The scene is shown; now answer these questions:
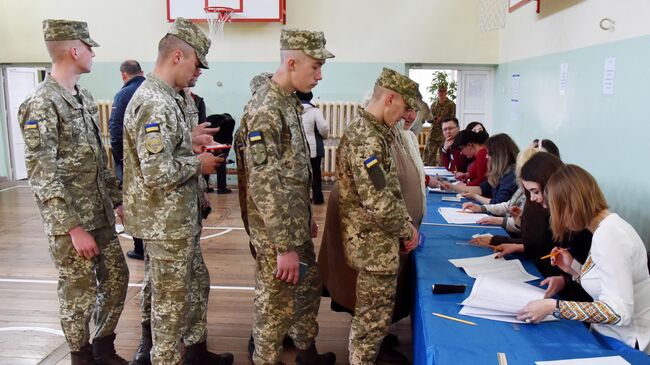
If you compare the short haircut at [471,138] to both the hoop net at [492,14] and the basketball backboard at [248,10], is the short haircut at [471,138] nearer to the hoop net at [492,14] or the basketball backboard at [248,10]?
the hoop net at [492,14]

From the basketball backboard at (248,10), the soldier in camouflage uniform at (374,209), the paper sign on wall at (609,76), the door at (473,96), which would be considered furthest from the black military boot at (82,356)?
the door at (473,96)

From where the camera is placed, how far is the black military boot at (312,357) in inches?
105

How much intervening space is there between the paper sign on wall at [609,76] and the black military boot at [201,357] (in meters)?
2.91

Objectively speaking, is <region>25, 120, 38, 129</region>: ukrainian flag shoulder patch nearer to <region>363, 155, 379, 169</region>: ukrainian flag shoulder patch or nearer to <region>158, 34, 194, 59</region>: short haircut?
<region>158, 34, 194, 59</region>: short haircut

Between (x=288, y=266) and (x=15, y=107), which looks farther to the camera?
(x=15, y=107)

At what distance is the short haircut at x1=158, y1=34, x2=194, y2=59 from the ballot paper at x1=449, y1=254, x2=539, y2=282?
149cm

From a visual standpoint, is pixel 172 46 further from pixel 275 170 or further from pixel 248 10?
pixel 248 10

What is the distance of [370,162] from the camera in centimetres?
215

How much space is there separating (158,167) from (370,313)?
1085 mm

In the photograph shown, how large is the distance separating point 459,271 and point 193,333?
1.33 meters

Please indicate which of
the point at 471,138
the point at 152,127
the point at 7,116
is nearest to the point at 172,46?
the point at 152,127

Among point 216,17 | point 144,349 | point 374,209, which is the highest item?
point 216,17

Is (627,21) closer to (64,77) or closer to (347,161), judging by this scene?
(347,161)

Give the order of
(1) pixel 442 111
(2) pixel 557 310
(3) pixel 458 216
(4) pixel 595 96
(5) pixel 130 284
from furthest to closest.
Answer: (1) pixel 442 111
(5) pixel 130 284
(4) pixel 595 96
(3) pixel 458 216
(2) pixel 557 310
